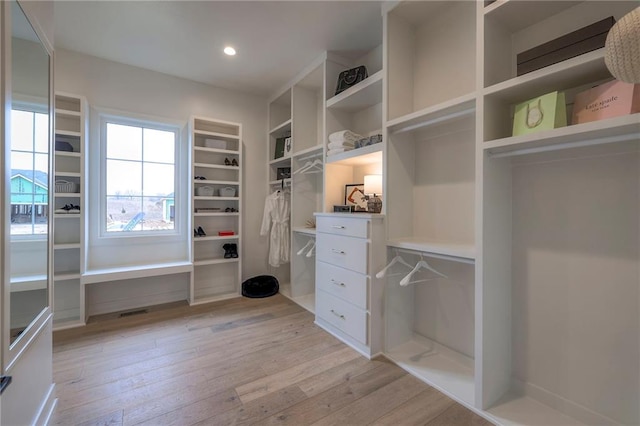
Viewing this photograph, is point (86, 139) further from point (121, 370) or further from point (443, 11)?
point (443, 11)

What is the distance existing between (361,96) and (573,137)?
168 centimetres

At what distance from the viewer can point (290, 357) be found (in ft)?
6.79

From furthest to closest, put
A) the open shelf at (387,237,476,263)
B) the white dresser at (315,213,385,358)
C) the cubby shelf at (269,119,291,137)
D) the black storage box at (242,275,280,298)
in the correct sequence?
1. the cubby shelf at (269,119,291,137)
2. the black storage box at (242,275,280,298)
3. the white dresser at (315,213,385,358)
4. the open shelf at (387,237,476,263)

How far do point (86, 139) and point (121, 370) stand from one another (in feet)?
7.36

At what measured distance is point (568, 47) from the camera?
1267 mm

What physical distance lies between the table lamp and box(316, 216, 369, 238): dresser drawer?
26 centimetres

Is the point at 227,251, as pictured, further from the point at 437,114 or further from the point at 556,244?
the point at 556,244

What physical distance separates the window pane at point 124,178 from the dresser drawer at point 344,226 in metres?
2.26

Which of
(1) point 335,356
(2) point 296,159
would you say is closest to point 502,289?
(1) point 335,356

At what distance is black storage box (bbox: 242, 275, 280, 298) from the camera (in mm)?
3457

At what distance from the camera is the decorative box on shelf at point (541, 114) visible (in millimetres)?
1300

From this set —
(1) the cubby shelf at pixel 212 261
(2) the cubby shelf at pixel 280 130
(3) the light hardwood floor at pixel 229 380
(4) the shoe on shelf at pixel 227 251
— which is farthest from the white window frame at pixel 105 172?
(2) the cubby shelf at pixel 280 130

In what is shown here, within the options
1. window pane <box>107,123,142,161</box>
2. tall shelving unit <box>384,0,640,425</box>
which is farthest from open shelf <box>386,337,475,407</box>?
window pane <box>107,123,142,161</box>

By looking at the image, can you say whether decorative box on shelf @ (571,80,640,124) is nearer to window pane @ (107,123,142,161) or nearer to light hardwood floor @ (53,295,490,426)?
light hardwood floor @ (53,295,490,426)
